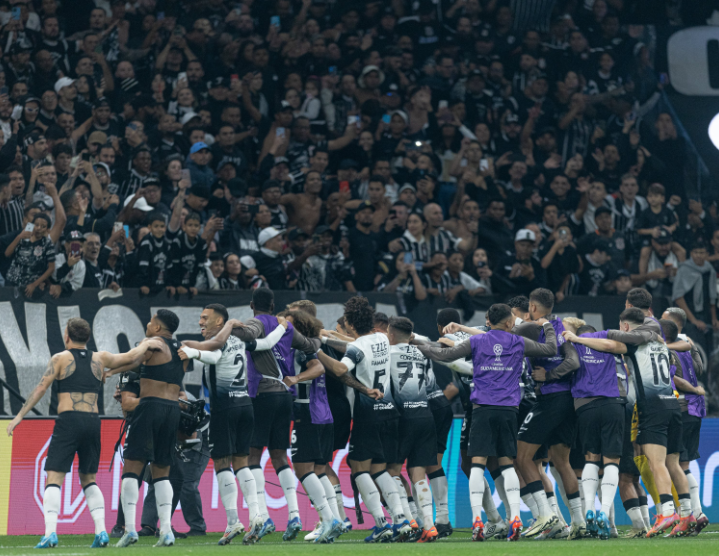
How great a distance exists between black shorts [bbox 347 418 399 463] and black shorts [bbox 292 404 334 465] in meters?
0.29

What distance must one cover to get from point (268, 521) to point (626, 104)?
46.2ft

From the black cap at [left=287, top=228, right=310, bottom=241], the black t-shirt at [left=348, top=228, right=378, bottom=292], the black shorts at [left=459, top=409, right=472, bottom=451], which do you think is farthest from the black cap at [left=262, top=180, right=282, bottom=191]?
the black shorts at [left=459, top=409, right=472, bottom=451]

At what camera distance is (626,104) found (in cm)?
2147

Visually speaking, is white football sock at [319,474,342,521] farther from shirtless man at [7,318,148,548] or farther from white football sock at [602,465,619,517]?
white football sock at [602,465,619,517]

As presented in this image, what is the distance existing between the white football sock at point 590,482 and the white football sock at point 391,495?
1961 millimetres

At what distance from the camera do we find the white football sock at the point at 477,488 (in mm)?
10648

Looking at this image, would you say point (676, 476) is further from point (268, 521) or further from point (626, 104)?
point (626, 104)

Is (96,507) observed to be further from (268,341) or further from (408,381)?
(408,381)

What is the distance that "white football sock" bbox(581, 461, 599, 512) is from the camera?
1097 cm

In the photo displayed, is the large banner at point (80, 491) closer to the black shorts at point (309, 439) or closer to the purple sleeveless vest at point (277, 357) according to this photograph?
the black shorts at point (309, 439)

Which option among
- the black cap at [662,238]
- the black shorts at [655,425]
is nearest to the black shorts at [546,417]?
the black shorts at [655,425]

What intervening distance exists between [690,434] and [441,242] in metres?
5.53

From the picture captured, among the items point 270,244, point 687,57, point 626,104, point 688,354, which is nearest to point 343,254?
point 270,244

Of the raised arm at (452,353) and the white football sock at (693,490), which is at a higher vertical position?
the raised arm at (452,353)
